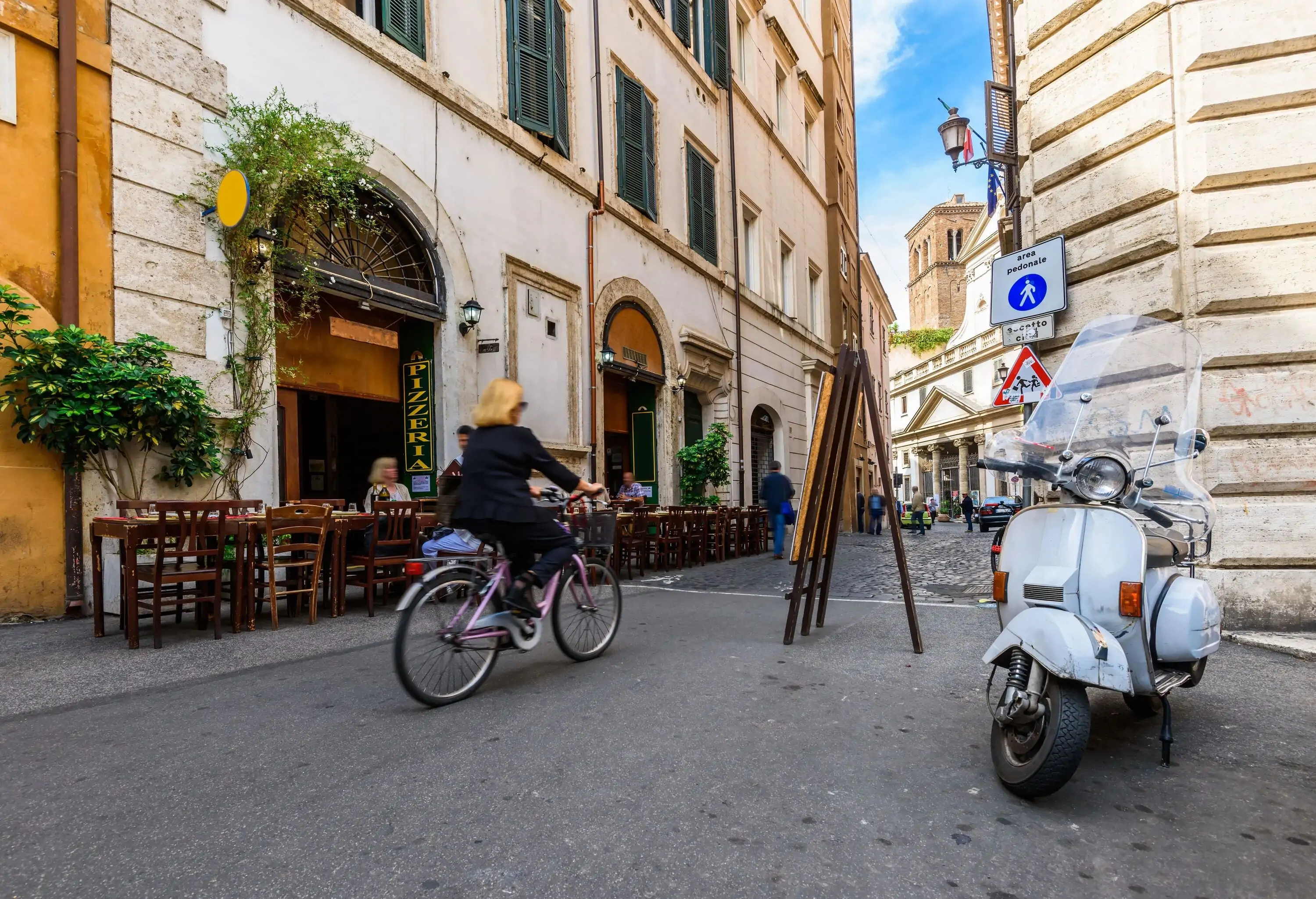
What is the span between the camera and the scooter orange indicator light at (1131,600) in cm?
282

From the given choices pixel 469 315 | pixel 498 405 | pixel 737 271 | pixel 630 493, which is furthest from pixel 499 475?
pixel 737 271

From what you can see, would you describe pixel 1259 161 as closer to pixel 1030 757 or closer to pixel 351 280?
pixel 1030 757

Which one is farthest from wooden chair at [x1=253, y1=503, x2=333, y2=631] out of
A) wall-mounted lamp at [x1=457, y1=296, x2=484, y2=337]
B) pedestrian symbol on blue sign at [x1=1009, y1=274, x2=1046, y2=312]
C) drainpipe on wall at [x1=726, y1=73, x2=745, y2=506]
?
drainpipe on wall at [x1=726, y1=73, x2=745, y2=506]

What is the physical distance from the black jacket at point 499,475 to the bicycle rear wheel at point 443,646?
0.33m

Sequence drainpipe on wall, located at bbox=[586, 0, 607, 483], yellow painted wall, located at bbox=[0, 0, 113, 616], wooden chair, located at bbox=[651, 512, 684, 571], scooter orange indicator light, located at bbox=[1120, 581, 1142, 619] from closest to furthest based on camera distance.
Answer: scooter orange indicator light, located at bbox=[1120, 581, 1142, 619] < yellow painted wall, located at bbox=[0, 0, 113, 616] < wooden chair, located at bbox=[651, 512, 684, 571] < drainpipe on wall, located at bbox=[586, 0, 607, 483]

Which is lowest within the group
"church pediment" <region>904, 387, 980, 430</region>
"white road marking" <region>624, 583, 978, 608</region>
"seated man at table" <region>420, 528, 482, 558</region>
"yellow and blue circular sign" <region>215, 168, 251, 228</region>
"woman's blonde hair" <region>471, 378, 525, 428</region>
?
"white road marking" <region>624, 583, 978, 608</region>

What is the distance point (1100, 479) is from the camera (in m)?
3.04

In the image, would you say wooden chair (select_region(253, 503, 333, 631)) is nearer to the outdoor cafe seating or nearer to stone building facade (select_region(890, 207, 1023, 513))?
the outdoor cafe seating

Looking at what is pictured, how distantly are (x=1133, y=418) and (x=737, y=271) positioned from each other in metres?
14.8

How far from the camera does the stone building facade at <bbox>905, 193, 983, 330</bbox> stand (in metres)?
67.8

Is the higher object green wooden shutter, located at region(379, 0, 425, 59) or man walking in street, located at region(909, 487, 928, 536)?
green wooden shutter, located at region(379, 0, 425, 59)

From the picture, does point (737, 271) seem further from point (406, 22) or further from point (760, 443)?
point (406, 22)

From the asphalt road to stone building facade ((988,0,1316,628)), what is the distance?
5.55 ft

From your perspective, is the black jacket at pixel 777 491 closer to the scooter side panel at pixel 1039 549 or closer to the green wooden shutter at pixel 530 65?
the green wooden shutter at pixel 530 65
